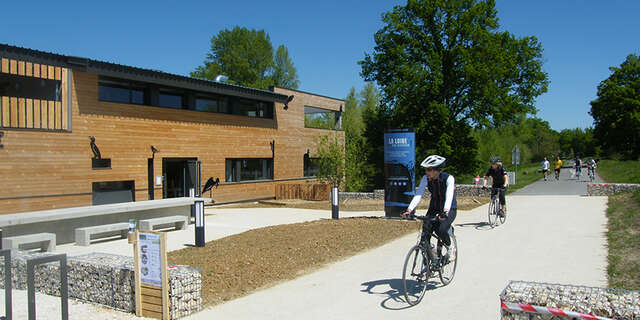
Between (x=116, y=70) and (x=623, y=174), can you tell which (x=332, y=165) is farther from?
(x=623, y=174)

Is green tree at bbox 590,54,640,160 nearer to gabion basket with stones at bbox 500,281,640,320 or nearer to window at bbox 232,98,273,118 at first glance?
window at bbox 232,98,273,118

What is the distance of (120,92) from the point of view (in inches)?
734

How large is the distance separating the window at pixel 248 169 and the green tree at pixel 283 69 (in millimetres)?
38255

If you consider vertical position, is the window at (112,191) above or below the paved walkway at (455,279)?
above

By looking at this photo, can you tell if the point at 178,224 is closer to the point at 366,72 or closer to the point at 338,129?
the point at 338,129

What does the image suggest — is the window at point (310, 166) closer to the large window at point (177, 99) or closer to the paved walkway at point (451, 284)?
the large window at point (177, 99)

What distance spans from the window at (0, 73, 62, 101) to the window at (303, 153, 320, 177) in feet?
53.5

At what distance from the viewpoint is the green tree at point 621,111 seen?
6525cm

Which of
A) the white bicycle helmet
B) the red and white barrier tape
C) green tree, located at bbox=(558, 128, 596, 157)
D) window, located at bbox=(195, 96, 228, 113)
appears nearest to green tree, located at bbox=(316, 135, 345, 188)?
window, located at bbox=(195, 96, 228, 113)

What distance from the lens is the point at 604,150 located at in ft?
252

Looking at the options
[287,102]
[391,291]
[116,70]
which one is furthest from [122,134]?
[391,291]

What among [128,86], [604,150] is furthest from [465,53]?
[604,150]

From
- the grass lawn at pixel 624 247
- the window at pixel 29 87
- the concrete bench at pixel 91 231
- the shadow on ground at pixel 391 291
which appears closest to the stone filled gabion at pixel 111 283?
the shadow on ground at pixel 391 291

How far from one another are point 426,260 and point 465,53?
95.1 feet
